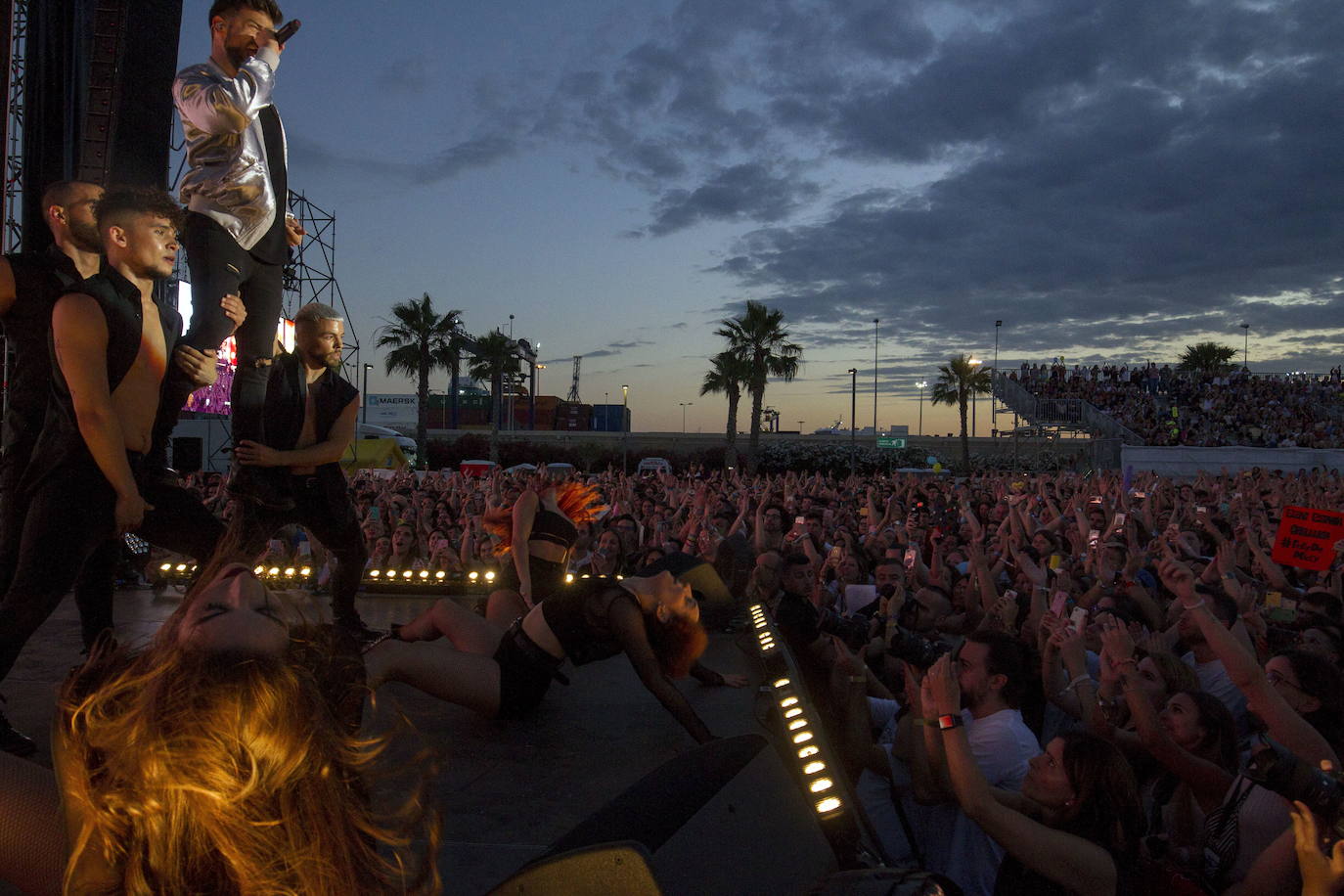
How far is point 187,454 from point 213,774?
23244 millimetres

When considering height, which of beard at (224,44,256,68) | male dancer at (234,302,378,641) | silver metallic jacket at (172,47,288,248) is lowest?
male dancer at (234,302,378,641)

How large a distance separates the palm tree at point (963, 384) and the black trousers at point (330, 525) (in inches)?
1626

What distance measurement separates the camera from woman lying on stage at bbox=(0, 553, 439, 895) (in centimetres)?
94

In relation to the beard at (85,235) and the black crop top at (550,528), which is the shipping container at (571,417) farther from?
the beard at (85,235)

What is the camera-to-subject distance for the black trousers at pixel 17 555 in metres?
2.74

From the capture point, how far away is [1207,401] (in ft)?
110

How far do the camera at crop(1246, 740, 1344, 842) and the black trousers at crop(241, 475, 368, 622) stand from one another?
333cm

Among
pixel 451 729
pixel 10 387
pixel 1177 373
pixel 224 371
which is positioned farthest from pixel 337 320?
pixel 1177 373

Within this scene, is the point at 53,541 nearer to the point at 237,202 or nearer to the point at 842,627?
the point at 237,202

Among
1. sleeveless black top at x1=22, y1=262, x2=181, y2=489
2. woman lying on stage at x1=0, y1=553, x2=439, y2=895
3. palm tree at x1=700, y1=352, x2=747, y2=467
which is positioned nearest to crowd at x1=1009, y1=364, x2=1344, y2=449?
palm tree at x1=700, y1=352, x2=747, y2=467

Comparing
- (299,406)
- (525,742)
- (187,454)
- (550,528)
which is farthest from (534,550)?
(187,454)

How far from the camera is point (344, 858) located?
995 mm

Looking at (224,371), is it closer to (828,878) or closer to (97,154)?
(97,154)

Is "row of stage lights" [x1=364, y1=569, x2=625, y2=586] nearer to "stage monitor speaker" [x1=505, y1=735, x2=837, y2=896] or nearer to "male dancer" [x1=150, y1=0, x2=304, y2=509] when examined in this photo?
"male dancer" [x1=150, y1=0, x2=304, y2=509]
